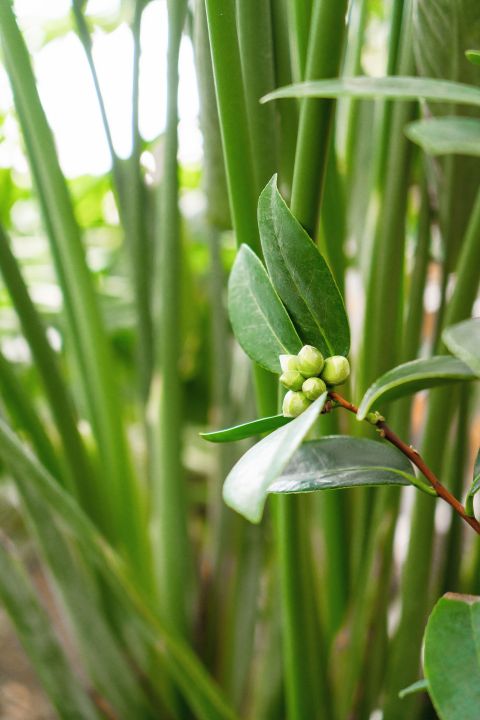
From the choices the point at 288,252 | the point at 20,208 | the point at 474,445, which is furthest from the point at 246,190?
the point at 20,208

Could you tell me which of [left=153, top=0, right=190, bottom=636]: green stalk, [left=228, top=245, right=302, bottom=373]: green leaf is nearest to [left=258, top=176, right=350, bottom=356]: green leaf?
[left=228, top=245, right=302, bottom=373]: green leaf

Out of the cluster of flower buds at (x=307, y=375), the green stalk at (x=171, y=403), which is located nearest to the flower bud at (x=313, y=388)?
the cluster of flower buds at (x=307, y=375)

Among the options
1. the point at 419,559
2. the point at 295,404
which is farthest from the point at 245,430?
the point at 419,559

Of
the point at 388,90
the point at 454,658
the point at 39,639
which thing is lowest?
the point at 39,639

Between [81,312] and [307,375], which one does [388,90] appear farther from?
[81,312]

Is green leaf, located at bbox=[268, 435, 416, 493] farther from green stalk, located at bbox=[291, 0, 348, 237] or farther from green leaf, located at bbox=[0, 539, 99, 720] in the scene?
green leaf, located at bbox=[0, 539, 99, 720]

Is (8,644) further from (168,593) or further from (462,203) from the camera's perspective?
(462,203)
